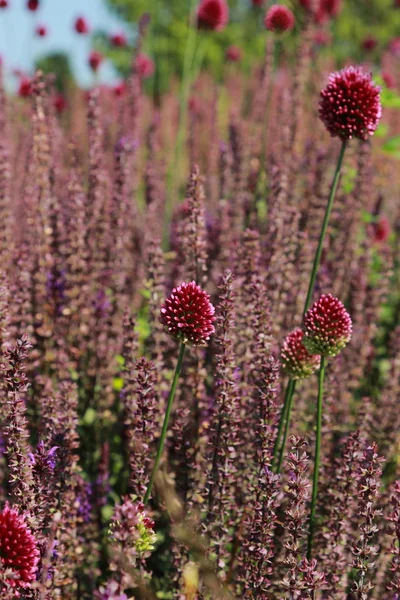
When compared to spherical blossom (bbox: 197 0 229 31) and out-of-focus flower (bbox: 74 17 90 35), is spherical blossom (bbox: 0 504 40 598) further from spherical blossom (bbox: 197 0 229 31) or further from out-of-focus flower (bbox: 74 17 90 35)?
out-of-focus flower (bbox: 74 17 90 35)

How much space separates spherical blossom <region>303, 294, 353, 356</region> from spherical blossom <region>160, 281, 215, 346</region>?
281mm

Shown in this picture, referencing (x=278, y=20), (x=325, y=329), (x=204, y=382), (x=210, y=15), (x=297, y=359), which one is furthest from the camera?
(x=210, y=15)

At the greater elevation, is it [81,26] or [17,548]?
[81,26]

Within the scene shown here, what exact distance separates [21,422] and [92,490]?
95cm

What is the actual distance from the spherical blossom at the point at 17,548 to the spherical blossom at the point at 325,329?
2.74ft

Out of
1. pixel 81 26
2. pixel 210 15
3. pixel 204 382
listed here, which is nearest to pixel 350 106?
pixel 204 382

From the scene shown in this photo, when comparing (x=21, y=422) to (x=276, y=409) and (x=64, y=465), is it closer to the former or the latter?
(x=64, y=465)

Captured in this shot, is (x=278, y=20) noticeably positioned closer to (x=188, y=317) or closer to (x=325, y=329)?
(x=325, y=329)

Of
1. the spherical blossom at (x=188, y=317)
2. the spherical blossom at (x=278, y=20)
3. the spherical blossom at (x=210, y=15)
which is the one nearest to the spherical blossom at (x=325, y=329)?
the spherical blossom at (x=188, y=317)

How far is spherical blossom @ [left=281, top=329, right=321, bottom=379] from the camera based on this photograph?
1.86 metres

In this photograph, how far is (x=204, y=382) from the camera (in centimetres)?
275

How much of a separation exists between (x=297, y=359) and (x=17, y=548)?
914 mm

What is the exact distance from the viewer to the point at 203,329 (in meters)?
1.61

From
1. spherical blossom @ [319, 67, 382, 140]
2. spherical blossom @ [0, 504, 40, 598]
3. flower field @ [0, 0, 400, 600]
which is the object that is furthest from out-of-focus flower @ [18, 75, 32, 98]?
spherical blossom @ [0, 504, 40, 598]
